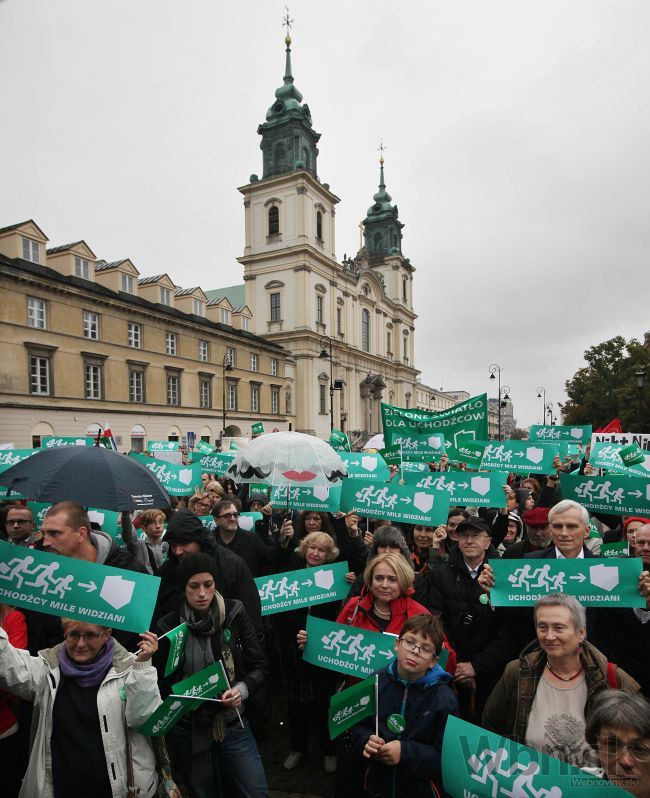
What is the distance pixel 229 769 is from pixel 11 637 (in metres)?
1.45

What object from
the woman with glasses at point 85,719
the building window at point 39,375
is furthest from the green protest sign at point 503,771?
the building window at point 39,375

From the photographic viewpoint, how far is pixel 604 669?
8.52 feet

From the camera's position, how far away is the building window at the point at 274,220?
55938mm

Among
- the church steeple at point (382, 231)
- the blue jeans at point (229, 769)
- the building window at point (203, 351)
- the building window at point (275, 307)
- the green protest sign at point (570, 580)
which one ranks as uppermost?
the church steeple at point (382, 231)

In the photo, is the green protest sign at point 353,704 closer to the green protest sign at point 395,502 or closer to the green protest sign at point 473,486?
the green protest sign at point 395,502

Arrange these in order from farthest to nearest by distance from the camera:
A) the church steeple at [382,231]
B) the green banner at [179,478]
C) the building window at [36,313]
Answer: the church steeple at [382,231] → the building window at [36,313] → the green banner at [179,478]

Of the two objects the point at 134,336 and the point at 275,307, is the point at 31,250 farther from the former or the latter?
the point at 275,307

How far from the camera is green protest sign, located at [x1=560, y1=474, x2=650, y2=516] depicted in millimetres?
5172

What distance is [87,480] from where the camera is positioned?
13.4ft

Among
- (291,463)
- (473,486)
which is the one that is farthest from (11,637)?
(473,486)

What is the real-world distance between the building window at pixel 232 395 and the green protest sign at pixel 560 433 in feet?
106

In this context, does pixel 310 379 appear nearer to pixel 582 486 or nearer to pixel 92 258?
pixel 92 258

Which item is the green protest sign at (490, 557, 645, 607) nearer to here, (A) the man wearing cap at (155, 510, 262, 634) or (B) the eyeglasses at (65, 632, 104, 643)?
(A) the man wearing cap at (155, 510, 262, 634)

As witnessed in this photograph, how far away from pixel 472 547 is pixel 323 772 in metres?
2.09
